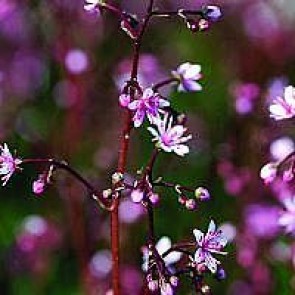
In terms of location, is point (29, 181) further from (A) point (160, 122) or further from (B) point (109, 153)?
(A) point (160, 122)

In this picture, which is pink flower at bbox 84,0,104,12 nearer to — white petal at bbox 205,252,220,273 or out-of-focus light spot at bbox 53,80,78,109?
white petal at bbox 205,252,220,273

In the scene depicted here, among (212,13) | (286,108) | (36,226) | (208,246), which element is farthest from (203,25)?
(36,226)

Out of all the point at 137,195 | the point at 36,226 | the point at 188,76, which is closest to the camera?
the point at 137,195

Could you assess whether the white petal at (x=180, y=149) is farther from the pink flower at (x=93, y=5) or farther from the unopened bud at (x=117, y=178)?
the pink flower at (x=93, y=5)

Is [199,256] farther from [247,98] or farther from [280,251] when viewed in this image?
[280,251]

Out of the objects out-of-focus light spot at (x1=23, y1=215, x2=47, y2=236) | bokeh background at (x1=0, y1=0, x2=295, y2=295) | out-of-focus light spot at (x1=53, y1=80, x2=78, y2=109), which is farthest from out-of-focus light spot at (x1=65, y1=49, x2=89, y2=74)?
out-of-focus light spot at (x1=23, y1=215, x2=47, y2=236)

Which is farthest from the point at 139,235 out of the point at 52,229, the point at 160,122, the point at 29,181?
the point at 160,122
